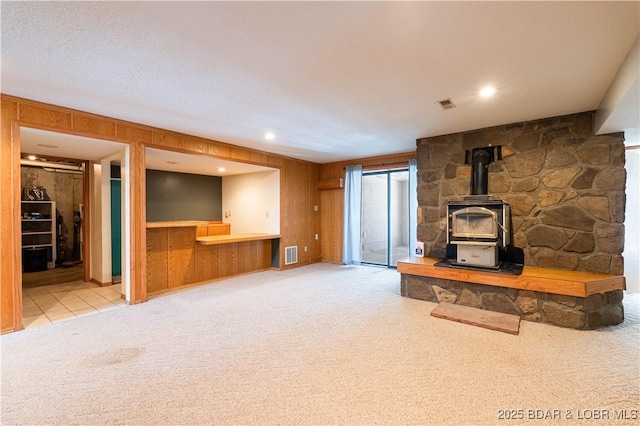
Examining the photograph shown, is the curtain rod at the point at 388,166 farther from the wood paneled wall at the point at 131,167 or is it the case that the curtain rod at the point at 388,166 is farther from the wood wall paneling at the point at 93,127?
the wood wall paneling at the point at 93,127

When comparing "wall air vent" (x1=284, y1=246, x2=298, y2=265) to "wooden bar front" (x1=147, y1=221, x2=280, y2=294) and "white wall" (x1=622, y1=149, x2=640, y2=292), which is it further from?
"white wall" (x1=622, y1=149, x2=640, y2=292)

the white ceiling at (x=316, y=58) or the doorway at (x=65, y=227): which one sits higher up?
the white ceiling at (x=316, y=58)

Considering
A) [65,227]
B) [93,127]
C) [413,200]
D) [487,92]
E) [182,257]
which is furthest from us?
[65,227]

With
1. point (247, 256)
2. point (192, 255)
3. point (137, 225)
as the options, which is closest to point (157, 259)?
point (192, 255)

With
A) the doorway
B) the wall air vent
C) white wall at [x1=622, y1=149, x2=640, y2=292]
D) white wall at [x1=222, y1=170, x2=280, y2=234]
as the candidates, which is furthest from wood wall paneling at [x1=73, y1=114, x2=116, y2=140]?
white wall at [x1=622, y1=149, x2=640, y2=292]

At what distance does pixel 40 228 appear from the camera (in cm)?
683

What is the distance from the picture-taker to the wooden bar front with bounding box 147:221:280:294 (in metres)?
4.47

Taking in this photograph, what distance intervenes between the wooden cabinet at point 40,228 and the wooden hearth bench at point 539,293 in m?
7.94

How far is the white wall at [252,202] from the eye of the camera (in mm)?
6121

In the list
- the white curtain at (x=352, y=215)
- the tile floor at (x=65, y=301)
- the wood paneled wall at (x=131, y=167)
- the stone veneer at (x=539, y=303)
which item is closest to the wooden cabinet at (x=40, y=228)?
the tile floor at (x=65, y=301)

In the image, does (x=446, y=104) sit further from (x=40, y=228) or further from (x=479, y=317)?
(x=40, y=228)

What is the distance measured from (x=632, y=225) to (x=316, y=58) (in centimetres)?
529

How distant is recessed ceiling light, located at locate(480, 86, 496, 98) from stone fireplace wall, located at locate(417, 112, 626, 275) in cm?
131

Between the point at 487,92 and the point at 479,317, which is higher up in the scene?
the point at 487,92
